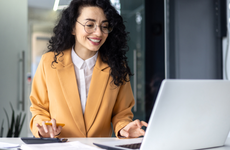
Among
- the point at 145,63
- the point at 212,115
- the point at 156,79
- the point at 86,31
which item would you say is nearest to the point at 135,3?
the point at 145,63

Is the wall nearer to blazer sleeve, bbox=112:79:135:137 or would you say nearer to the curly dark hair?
the curly dark hair

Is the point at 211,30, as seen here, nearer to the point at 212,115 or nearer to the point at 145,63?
the point at 145,63

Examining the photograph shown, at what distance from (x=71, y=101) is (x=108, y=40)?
52 cm

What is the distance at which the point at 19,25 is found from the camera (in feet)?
11.3

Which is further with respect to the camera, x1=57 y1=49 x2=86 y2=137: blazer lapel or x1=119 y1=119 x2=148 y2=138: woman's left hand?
x1=57 y1=49 x2=86 y2=137: blazer lapel

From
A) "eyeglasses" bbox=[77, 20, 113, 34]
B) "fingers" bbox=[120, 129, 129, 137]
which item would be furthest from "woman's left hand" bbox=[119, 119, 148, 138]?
"eyeglasses" bbox=[77, 20, 113, 34]

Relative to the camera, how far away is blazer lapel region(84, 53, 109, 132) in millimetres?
1436

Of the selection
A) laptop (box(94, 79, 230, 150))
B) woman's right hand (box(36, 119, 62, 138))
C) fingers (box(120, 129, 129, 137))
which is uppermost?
laptop (box(94, 79, 230, 150))

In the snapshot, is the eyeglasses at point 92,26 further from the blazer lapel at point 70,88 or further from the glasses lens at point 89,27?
the blazer lapel at point 70,88

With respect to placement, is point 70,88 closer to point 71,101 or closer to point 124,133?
point 71,101

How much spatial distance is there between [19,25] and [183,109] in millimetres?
3210

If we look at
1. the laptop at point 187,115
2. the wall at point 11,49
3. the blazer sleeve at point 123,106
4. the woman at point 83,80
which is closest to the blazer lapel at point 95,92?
the woman at point 83,80

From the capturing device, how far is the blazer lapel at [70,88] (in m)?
1.40

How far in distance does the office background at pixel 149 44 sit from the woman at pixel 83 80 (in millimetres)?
1486
